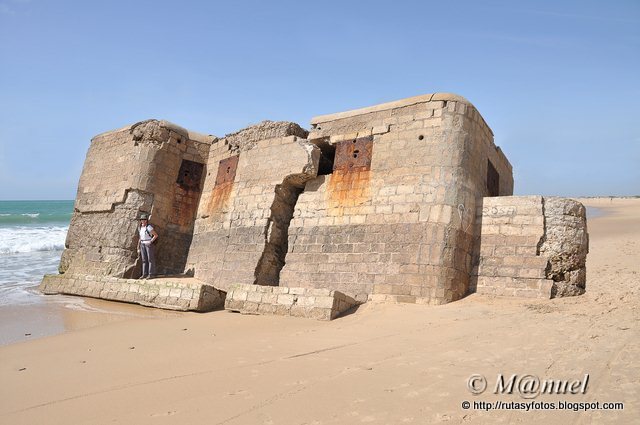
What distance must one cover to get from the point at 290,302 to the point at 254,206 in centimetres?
298

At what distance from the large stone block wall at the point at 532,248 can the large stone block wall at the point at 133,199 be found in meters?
6.97

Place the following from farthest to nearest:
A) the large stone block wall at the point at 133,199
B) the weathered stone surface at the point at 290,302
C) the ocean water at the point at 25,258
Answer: the large stone block wall at the point at 133,199, the ocean water at the point at 25,258, the weathered stone surface at the point at 290,302

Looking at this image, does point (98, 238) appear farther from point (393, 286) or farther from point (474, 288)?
point (474, 288)

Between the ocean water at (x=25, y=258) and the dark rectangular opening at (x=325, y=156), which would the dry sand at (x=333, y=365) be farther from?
the ocean water at (x=25, y=258)

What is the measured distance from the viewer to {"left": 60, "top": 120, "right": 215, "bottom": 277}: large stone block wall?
10664mm

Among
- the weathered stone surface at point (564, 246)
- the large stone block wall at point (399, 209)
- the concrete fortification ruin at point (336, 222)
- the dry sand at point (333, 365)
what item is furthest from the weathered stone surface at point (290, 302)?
the weathered stone surface at point (564, 246)

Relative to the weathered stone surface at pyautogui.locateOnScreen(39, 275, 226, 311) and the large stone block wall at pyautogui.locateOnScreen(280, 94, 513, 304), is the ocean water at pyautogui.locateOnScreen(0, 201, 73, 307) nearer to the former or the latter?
the weathered stone surface at pyautogui.locateOnScreen(39, 275, 226, 311)

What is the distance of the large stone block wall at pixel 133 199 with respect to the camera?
10664 mm

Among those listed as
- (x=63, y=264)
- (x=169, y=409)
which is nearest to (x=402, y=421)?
(x=169, y=409)

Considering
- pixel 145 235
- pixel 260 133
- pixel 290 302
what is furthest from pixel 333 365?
pixel 145 235

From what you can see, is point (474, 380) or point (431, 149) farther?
point (431, 149)

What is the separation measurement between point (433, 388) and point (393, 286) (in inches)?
150

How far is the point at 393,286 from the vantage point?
730cm

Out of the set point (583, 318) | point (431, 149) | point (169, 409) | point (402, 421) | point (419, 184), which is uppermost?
point (431, 149)
